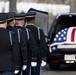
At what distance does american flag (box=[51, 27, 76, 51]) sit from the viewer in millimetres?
14594

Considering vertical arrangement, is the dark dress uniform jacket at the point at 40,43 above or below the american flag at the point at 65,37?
above

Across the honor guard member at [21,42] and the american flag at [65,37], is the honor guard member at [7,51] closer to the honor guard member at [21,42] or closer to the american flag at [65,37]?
the honor guard member at [21,42]

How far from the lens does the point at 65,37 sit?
48.4 feet

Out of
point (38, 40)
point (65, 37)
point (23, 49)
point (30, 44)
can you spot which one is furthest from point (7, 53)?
point (65, 37)

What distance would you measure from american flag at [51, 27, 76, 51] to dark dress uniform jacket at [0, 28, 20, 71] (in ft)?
18.8

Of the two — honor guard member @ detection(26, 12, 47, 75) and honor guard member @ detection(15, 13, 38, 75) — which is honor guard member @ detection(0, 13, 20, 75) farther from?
honor guard member @ detection(26, 12, 47, 75)

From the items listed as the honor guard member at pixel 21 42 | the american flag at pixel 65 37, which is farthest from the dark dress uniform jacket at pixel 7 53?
the american flag at pixel 65 37

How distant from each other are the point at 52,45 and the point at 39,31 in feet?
12.1

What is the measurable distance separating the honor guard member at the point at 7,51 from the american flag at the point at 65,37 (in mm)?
5738

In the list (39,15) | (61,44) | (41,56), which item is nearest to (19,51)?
(41,56)

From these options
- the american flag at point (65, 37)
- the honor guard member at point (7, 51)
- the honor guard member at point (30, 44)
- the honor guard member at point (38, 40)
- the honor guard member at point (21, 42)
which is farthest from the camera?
the american flag at point (65, 37)

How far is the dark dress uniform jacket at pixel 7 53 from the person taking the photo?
346 inches

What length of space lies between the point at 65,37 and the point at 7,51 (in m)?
6.05

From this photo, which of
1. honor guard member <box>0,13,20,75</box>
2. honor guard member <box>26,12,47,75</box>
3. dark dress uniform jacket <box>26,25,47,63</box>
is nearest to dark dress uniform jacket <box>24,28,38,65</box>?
honor guard member <box>26,12,47,75</box>
